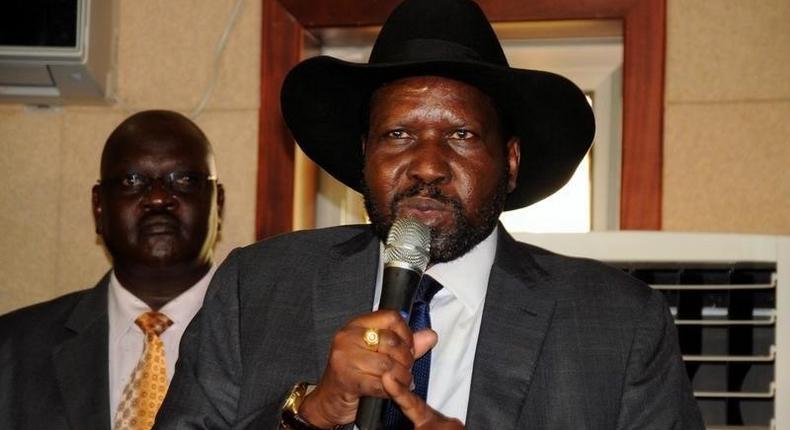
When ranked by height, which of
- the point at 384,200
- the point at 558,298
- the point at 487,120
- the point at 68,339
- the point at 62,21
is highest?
the point at 62,21

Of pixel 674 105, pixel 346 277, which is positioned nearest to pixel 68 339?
pixel 346 277

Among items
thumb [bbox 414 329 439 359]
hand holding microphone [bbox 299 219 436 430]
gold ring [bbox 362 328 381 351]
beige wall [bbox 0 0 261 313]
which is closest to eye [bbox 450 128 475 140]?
hand holding microphone [bbox 299 219 436 430]

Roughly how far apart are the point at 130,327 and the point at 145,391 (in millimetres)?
235

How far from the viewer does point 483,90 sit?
1.99 metres

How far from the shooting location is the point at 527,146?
7.14 feet

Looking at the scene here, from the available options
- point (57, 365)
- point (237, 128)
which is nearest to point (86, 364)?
point (57, 365)

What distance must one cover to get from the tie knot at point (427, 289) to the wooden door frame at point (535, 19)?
4.82 feet

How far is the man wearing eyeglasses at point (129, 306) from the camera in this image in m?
2.82

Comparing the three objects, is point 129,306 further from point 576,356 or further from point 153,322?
point 576,356

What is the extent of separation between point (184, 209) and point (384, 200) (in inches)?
50.6

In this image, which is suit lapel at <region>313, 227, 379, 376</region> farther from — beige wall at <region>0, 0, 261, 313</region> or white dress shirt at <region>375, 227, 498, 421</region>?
beige wall at <region>0, 0, 261, 313</region>

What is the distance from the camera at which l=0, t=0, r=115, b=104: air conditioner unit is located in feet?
11.3

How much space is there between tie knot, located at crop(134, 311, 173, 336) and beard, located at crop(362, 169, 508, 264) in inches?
43.3

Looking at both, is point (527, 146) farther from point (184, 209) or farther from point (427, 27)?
point (184, 209)
